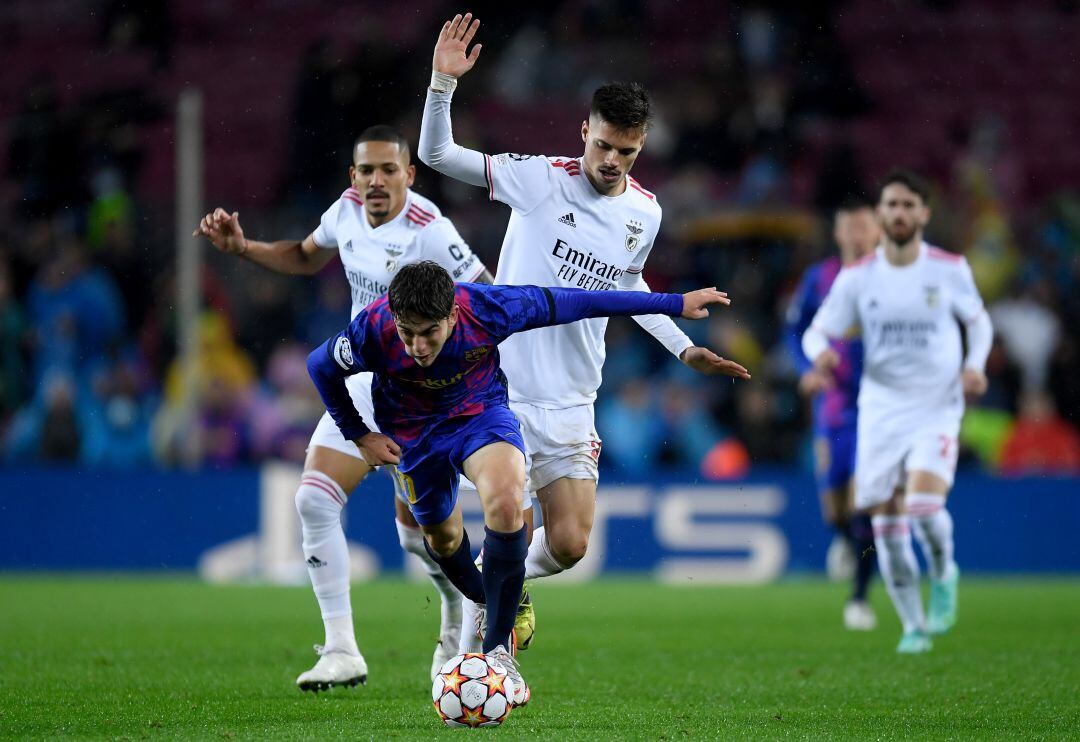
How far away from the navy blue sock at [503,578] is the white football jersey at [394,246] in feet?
5.12

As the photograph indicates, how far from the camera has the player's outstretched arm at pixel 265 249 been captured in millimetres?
7059

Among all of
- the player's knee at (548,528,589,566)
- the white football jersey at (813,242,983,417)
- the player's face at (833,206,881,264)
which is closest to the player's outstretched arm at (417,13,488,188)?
the player's knee at (548,528,589,566)

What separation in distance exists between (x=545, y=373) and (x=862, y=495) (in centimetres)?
301

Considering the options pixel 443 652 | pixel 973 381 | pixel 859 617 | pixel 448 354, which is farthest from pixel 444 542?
pixel 859 617

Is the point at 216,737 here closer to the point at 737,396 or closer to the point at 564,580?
the point at 564,580

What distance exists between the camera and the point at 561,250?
6914 mm

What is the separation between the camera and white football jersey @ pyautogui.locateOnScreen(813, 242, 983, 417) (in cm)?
925

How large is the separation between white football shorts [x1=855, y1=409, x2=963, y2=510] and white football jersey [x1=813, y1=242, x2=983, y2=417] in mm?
82

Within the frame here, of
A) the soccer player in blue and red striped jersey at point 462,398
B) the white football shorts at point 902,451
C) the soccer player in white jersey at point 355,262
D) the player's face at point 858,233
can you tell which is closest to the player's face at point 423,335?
the soccer player in blue and red striped jersey at point 462,398

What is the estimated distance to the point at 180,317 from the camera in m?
15.0

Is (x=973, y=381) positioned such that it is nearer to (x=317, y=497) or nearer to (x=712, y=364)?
(x=712, y=364)

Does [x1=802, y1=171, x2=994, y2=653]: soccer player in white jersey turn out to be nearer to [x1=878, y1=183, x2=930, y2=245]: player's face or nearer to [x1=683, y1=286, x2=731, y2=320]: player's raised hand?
[x1=878, y1=183, x2=930, y2=245]: player's face

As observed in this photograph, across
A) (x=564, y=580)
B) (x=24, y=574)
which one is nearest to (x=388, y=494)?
(x=564, y=580)

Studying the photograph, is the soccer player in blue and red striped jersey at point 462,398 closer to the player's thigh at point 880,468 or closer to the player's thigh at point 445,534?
the player's thigh at point 445,534
